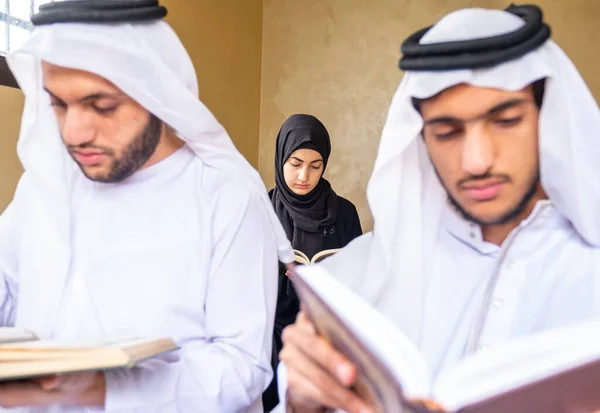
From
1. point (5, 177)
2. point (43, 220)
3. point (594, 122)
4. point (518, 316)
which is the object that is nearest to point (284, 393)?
point (518, 316)

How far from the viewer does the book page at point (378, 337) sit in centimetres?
57

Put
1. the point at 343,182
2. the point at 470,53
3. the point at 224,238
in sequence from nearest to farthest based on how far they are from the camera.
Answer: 1. the point at 470,53
2. the point at 224,238
3. the point at 343,182

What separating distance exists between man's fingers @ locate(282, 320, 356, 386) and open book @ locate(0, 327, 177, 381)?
220 millimetres

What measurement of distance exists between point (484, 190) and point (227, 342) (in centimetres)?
58

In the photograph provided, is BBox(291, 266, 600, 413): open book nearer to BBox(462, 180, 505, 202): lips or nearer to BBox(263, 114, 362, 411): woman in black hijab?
BBox(462, 180, 505, 202): lips

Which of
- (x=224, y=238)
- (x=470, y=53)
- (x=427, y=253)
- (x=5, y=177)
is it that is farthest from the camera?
(x=5, y=177)

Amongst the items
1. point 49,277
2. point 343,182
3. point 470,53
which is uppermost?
point 470,53

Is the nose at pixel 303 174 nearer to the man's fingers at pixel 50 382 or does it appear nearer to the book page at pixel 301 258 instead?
the book page at pixel 301 258

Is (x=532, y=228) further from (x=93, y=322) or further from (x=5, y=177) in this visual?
(x=5, y=177)

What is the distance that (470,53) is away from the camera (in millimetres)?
941

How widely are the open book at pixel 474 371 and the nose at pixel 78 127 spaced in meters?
0.66

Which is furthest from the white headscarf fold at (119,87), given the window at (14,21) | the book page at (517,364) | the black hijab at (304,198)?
the black hijab at (304,198)

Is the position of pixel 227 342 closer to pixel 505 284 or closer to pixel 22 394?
pixel 22 394

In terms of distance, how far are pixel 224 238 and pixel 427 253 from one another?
0.41 metres
